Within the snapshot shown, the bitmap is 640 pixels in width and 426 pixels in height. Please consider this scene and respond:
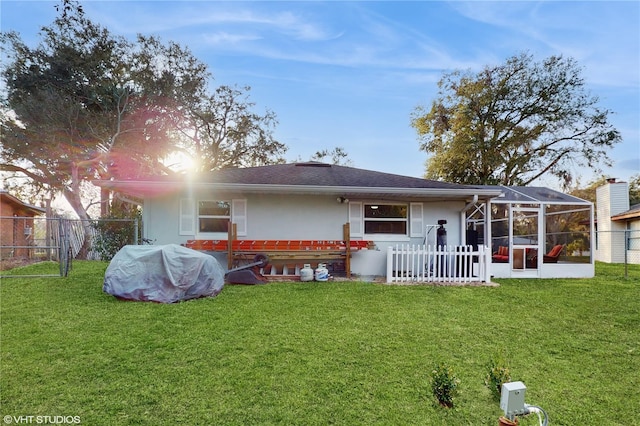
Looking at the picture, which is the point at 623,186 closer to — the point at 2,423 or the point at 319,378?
the point at 319,378

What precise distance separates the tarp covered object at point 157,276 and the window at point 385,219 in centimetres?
483

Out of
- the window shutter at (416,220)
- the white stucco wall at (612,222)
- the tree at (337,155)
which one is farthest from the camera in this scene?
the tree at (337,155)

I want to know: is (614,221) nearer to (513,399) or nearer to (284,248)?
(284,248)

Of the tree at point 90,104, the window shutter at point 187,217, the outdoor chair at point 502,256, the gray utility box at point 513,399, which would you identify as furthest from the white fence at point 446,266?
the tree at point 90,104

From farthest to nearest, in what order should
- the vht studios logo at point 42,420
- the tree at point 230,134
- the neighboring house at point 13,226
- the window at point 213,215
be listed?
the tree at point 230,134
the neighboring house at point 13,226
the window at point 213,215
the vht studios logo at point 42,420

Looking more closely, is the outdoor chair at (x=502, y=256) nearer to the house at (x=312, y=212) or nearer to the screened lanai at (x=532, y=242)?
the screened lanai at (x=532, y=242)

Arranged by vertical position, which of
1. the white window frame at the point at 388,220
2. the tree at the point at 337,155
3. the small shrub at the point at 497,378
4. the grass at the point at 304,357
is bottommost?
the grass at the point at 304,357

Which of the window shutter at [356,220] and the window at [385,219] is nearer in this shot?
the window shutter at [356,220]

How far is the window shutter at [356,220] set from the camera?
9.39 meters

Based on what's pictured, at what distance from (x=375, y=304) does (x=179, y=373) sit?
3533 mm

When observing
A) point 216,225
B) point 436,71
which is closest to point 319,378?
point 216,225

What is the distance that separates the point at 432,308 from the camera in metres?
5.71

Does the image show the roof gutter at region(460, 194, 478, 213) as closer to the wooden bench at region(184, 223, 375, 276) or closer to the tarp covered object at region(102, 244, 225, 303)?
the wooden bench at region(184, 223, 375, 276)

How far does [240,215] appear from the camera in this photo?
916 cm
